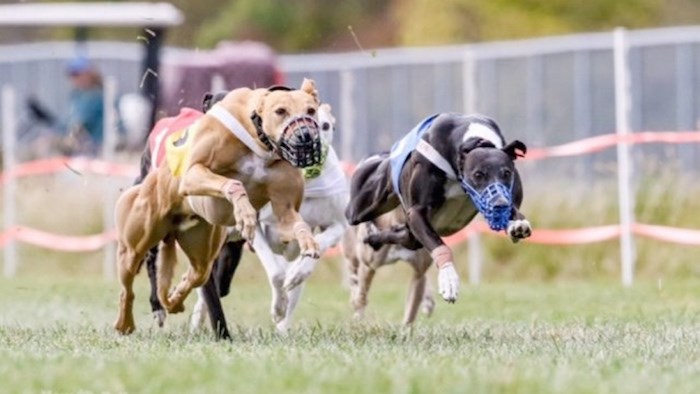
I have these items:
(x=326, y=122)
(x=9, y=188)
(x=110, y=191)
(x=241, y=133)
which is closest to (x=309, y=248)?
(x=241, y=133)

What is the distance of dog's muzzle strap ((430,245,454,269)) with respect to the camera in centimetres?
902

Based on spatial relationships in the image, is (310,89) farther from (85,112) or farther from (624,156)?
(85,112)

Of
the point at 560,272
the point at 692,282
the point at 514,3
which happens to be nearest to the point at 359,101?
the point at 560,272

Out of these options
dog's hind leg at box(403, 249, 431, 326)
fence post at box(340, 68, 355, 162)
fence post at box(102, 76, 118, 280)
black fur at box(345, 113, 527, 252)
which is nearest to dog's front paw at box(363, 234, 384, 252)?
black fur at box(345, 113, 527, 252)

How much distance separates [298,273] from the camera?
935 cm

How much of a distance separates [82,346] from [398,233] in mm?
2478

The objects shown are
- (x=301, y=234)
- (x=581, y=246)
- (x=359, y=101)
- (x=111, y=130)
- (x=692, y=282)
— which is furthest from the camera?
(x=359, y=101)

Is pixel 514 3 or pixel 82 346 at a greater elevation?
pixel 514 3

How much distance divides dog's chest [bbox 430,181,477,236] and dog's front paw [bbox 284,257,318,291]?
65 cm

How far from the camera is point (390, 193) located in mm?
10156

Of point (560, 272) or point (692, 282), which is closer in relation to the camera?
point (692, 282)

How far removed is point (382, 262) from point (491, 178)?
272 cm

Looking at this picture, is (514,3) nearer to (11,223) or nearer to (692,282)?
(11,223)

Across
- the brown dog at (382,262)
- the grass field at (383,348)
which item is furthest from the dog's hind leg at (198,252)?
the brown dog at (382,262)
